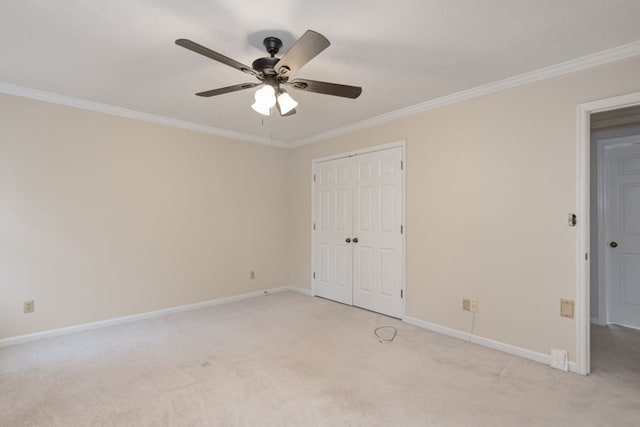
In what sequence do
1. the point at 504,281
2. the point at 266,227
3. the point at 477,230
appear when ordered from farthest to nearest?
the point at 266,227
the point at 477,230
the point at 504,281

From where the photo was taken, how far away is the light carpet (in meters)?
1.89

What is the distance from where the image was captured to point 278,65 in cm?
191

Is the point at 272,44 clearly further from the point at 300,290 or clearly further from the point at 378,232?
the point at 300,290

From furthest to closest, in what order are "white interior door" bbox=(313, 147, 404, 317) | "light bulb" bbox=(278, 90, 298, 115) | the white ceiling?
"white interior door" bbox=(313, 147, 404, 317) → "light bulb" bbox=(278, 90, 298, 115) → the white ceiling

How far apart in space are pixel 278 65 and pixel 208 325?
2.84 metres

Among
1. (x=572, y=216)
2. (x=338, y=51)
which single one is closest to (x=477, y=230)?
(x=572, y=216)

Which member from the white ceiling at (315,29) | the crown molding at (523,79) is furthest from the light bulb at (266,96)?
the crown molding at (523,79)

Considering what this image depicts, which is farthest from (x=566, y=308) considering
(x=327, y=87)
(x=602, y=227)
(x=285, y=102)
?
(x=285, y=102)

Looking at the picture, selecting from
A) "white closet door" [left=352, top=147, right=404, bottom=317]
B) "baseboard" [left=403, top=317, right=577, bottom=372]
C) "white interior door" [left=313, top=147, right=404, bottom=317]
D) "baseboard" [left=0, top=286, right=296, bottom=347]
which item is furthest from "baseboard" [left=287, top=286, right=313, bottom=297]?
"baseboard" [left=403, top=317, right=577, bottom=372]

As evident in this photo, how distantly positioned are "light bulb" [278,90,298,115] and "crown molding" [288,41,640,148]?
1.71 metres

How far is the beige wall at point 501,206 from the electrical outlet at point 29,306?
3837mm

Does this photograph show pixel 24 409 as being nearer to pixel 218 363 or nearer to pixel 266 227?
pixel 218 363

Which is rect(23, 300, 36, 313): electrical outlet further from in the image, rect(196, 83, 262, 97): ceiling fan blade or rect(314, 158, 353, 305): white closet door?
rect(314, 158, 353, 305): white closet door

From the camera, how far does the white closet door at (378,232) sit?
3676 mm
